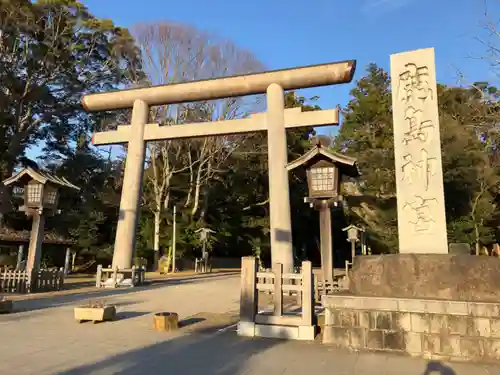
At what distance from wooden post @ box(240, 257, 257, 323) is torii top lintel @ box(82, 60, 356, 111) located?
7.95 m

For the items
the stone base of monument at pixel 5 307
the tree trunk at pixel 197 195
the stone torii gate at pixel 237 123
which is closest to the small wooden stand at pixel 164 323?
the stone base of monument at pixel 5 307

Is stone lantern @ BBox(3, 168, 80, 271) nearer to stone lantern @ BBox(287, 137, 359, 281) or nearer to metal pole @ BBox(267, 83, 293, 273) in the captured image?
metal pole @ BBox(267, 83, 293, 273)

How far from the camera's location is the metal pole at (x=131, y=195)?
14055 millimetres

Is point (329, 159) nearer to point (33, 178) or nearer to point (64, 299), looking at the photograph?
point (64, 299)

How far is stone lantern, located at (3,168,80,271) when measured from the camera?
1270 cm

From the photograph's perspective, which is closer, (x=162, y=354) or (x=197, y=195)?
(x=162, y=354)

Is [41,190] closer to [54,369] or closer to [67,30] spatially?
[54,369]

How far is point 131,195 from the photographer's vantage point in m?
14.4

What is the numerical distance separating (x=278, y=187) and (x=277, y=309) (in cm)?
616

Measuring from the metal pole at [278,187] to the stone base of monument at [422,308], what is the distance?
→ 19.4ft

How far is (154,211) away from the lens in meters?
26.0

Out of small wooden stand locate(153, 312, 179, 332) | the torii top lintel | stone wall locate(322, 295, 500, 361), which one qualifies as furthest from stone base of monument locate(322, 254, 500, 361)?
the torii top lintel

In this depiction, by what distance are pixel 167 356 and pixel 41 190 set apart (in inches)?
A: 383

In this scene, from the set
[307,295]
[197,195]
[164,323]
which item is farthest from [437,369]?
[197,195]
